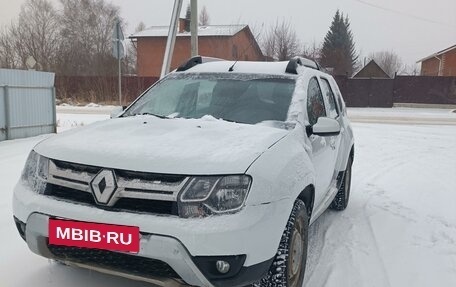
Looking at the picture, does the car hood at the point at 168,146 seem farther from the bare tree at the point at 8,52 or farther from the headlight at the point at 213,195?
the bare tree at the point at 8,52

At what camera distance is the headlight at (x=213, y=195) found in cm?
222

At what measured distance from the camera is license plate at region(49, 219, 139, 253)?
2219 millimetres

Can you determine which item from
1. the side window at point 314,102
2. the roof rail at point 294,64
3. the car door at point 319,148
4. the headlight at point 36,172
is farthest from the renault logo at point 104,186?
the roof rail at point 294,64

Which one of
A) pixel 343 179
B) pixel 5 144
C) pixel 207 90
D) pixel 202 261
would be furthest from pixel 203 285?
pixel 5 144

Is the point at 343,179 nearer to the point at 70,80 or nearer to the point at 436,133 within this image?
the point at 436,133

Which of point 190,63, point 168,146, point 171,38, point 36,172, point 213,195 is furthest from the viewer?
point 171,38

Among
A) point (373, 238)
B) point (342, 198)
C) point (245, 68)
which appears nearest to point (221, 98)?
point (245, 68)

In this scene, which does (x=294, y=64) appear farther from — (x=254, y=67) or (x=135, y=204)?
(x=135, y=204)

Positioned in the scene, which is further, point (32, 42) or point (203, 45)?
point (32, 42)

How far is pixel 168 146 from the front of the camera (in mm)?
2488

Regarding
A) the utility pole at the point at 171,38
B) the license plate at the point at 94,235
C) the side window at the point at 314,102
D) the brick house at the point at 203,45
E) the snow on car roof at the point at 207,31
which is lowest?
the license plate at the point at 94,235

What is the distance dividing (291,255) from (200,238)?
31.0 inches

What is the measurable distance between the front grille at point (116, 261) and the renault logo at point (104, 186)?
11.8 inches

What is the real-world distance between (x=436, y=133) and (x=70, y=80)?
79.4 feet
